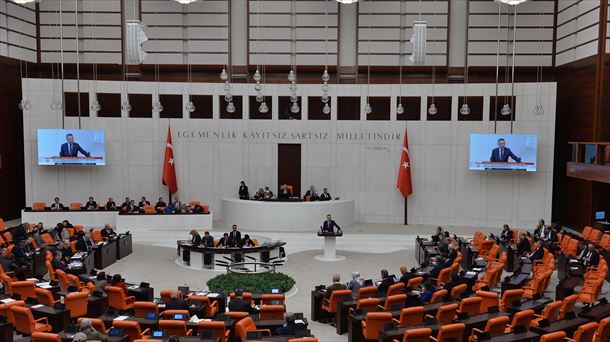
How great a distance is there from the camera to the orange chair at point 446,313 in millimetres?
9758

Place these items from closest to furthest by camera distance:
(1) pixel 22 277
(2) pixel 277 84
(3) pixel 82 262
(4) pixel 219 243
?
(1) pixel 22 277
(3) pixel 82 262
(4) pixel 219 243
(2) pixel 277 84

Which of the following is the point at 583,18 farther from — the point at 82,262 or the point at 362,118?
the point at 82,262

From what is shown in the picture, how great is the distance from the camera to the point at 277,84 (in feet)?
78.6

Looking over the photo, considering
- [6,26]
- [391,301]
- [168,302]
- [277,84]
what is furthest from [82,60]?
[391,301]

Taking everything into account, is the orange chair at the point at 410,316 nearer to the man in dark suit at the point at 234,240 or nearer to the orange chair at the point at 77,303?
the orange chair at the point at 77,303

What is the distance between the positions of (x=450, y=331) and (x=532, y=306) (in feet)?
8.87

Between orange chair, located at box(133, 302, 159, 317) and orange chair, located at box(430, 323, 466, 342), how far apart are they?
4.80m

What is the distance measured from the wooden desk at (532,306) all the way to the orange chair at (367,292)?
256 cm

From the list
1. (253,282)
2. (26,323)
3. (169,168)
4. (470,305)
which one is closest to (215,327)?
(26,323)

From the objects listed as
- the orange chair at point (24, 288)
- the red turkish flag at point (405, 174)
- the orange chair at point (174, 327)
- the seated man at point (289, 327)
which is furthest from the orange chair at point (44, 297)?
the red turkish flag at point (405, 174)

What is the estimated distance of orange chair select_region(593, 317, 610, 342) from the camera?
8.80 m

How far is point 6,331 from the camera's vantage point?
30.0 ft

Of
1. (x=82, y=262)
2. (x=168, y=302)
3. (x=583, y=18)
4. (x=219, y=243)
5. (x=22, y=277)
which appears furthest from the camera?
(x=583, y=18)

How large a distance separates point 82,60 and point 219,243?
44.8 feet
